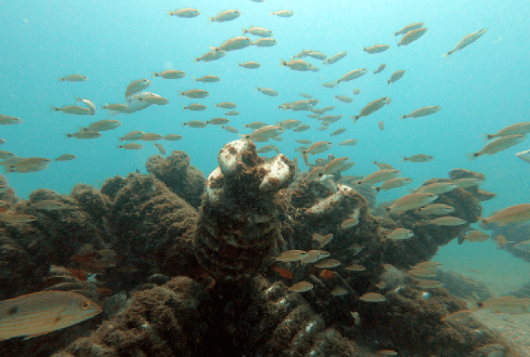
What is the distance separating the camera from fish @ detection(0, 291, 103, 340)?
5.39 ft

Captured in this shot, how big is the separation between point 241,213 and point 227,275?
0.96m

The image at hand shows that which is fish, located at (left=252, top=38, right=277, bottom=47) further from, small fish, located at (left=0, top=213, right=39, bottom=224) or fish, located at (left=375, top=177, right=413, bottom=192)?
small fish, located at (left=0, top=213, right=39, bottom=224)

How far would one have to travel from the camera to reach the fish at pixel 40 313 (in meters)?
1.64

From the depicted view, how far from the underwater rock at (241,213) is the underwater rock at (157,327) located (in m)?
0.50

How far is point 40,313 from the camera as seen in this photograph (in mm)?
1754

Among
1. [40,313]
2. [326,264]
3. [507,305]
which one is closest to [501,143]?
[507,305]

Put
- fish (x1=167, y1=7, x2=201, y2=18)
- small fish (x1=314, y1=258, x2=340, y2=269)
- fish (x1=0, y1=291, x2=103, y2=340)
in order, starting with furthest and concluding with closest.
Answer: fish (x1=167, y1=7, x2=201, y2=18), small fish (x1=314, y1=258, x2=340, y2=269), fish (x1=0, y1=291, x2=103, y2=340)

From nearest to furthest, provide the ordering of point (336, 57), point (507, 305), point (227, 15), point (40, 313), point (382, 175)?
point (40, 313)
point (507, 305)
point (382, 175)
point (227, 15)
point (336, 57)

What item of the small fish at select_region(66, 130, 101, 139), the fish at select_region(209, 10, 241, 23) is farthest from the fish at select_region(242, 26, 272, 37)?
→ the small fish at select_region(66, 130, 101, 139)

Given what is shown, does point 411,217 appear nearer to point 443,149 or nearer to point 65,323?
point 65,323

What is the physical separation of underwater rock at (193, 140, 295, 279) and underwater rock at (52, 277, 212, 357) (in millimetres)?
498

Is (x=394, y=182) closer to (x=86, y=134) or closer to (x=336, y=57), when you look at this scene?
(x=336, y=57)

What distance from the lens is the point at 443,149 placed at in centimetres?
11125

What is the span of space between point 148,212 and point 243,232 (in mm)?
2568
